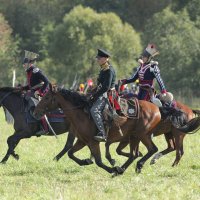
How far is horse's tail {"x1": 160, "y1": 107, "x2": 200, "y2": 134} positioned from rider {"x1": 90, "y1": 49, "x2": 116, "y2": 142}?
72.4 inches

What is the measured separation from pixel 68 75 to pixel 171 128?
144ft

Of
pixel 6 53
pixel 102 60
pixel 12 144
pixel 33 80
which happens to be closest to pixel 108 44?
pixel 6 53

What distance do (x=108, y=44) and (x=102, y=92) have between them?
4438 centimetres

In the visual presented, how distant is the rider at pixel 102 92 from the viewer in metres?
14.0

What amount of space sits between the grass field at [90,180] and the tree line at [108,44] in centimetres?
3669

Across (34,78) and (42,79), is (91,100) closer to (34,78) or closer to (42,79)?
(42,79)

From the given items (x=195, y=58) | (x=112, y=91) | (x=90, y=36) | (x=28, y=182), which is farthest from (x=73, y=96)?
(x=90, y=36)

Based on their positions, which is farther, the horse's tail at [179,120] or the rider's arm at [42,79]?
the rider's arm at [42,79]

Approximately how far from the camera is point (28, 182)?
1328 cm

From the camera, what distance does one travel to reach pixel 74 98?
1415 centimetres

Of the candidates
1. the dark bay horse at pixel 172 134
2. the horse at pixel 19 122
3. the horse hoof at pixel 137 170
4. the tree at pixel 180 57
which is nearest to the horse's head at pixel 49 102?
the horse hoof at pixel 137 170

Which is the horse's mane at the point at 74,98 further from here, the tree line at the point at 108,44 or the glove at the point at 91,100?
the tree line at the point at 108,44

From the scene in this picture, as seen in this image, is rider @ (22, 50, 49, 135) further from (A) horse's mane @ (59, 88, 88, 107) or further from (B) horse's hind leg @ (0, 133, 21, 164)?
(A) horse's mane @ (59, 88, 88, 107)

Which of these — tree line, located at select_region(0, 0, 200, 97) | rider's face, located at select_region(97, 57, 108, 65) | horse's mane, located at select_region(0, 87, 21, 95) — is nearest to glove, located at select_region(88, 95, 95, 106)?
rider's face, located at select_region(97, 57, 108, 65)
